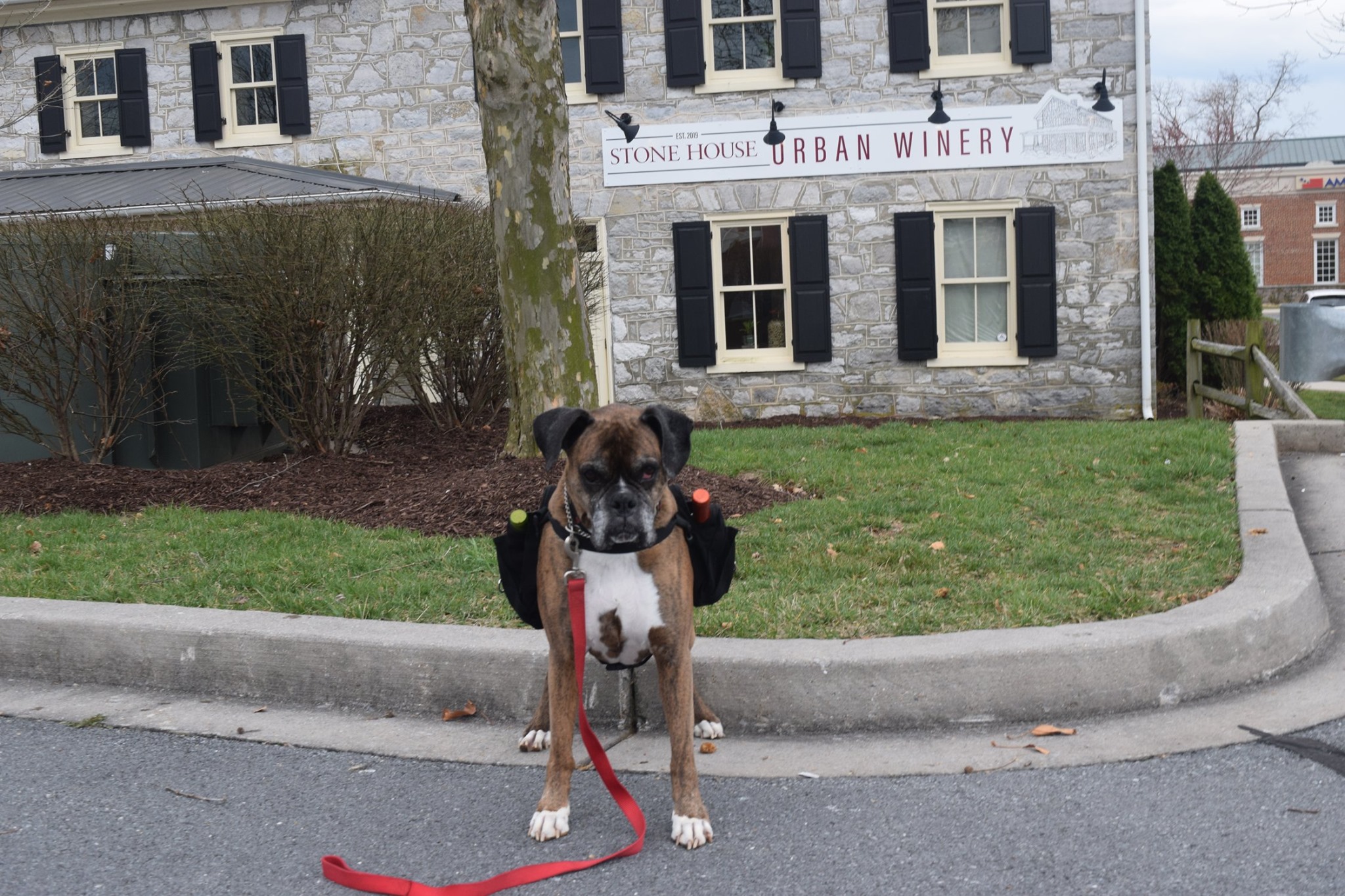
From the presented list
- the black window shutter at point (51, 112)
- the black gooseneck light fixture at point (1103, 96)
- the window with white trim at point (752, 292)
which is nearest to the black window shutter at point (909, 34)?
the black gooseneck light fixture at point (1103, 96)

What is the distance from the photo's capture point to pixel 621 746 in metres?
4.14

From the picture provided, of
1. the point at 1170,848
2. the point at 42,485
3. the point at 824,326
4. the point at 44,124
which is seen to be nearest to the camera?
the point at 1170,848

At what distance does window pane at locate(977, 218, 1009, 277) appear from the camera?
45.6ft

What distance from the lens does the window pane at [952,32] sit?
1372 cm

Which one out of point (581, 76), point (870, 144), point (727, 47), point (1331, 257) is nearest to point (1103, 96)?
point (870, 144)

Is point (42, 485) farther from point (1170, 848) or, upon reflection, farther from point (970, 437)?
point (1170, 848)

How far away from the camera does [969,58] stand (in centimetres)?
1364

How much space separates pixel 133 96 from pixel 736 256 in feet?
24.9

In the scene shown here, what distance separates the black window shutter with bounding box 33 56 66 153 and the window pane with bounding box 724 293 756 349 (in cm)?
849

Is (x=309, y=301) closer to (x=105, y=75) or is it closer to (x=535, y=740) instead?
(x=535, y=740)

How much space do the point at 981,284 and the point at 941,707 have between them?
10.5 metres

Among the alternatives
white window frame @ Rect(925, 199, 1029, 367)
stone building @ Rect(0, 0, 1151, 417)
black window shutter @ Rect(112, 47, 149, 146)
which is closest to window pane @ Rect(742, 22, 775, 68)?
stone building @ Rect(0, 0, 1151, 417)

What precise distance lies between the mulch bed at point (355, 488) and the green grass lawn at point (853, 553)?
286 mm

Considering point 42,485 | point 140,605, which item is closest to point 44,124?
point 42,485
